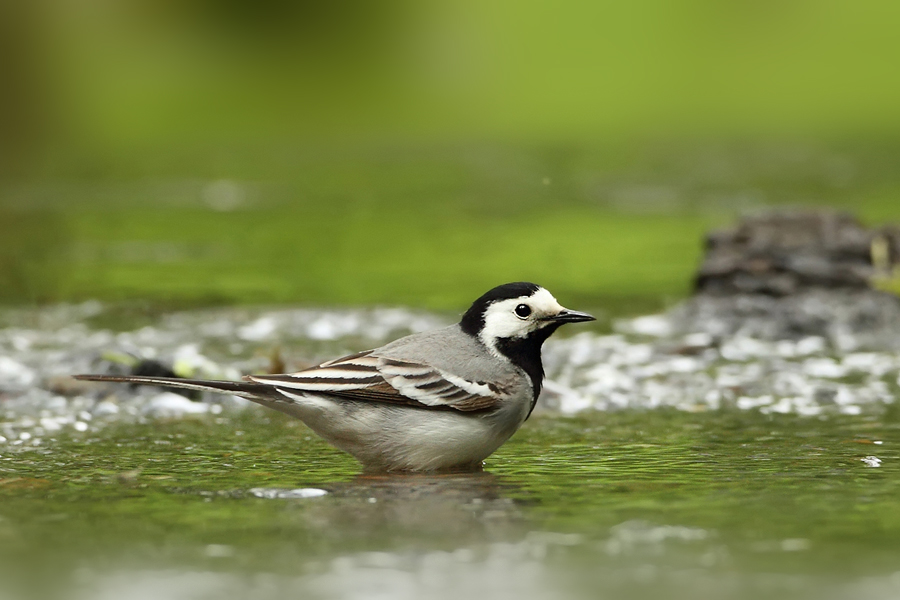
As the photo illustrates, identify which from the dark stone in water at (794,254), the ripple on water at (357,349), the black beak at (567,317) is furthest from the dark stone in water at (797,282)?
the black beak at (567,317)

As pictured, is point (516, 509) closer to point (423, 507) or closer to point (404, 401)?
point (423, 507)

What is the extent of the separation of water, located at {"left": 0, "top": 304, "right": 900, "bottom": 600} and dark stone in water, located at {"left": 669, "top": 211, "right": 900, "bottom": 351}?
4.57ft

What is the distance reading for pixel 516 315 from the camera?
276 inches

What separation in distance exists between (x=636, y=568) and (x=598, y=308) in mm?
7455

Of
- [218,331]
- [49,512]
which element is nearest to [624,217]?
[218,331]

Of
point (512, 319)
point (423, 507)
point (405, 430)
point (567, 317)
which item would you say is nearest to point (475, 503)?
point (423, 507)

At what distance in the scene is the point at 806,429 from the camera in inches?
300

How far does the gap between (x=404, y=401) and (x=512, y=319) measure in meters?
0.69

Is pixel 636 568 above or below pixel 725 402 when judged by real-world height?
below

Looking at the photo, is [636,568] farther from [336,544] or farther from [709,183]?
[709,183]

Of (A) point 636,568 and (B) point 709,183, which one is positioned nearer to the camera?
(A) point 636,568

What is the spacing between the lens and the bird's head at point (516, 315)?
23.0 ft

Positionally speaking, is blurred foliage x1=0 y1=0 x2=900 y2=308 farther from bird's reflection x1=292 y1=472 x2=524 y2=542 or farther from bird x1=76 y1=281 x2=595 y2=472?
bird's reflection x1=292 y1=472 x2=524 y2=542

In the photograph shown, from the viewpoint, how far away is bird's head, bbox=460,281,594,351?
701cm
